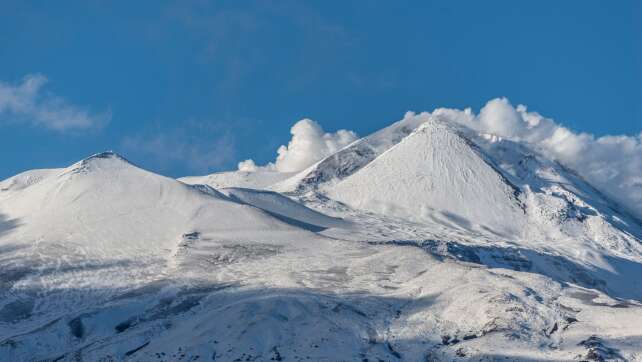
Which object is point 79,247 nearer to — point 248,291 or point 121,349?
point 248,291

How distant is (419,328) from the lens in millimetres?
129875

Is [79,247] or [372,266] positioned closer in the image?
[372,266]

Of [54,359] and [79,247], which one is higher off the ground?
[79,247]

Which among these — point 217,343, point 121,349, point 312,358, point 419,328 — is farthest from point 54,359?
point 419,328

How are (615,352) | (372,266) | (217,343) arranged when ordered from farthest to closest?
(372,266) → (217,343) → (615,352)

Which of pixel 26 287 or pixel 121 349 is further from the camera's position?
pixel 26 287

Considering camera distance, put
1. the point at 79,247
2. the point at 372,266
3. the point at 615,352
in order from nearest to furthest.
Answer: the point at 615,352 → the point at 372,266 → the point at 79,247

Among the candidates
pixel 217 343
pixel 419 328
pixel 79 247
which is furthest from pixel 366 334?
pixel 79 247

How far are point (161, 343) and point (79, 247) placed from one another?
72776 millimetres

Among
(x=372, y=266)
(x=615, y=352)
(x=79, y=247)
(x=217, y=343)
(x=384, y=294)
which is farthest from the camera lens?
(x=79, y=247)

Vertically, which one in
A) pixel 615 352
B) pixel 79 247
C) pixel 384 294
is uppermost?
pixel 79 247

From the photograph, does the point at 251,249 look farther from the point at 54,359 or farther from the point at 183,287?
the point at 54,359

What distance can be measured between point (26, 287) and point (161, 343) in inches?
1803

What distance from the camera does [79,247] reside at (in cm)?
19088
